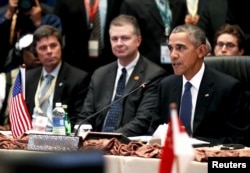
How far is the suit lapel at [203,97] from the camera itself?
4867 millimetres

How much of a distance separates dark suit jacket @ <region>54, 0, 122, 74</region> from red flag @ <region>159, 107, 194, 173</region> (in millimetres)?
4903

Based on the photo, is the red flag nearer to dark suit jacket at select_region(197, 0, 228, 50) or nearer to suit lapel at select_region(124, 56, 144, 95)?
suit lapel at select_region(124, 56, 144, 95)

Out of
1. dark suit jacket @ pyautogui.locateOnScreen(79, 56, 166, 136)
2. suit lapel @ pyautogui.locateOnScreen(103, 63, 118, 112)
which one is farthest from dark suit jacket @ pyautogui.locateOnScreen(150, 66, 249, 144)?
suit lapel @ pyautogui.locateOnScreen(103, 63, 118, 112)

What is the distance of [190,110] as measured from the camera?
4.91 metres

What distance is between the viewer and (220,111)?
15.9ft

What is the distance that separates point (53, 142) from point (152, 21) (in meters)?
2.95

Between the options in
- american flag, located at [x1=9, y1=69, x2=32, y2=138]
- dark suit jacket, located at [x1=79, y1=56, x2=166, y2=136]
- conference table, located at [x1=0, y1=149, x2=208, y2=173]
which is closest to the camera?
conference table, located at [x1=0, y1=149, x2=208, y2=173]

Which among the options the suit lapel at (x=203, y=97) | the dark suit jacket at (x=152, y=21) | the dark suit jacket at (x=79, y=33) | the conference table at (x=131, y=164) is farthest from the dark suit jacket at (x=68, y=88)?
the conference table at (x=131, y=164)

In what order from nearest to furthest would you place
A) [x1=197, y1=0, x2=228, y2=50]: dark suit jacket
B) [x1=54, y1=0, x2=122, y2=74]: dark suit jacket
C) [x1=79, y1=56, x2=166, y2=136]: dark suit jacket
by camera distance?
[x1=79, y1=56, x2=166, y2=136]: dark suit jacket < [x1=197, y1=0, x2=228, y2=50]: dark suit jacket < [x1=54, y1=0, x2=122, y2=74]: dark suit jacket

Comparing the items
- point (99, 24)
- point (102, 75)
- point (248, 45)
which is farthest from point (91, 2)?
point (248, 45)

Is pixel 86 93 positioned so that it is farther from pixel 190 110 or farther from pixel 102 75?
pixel 190 110

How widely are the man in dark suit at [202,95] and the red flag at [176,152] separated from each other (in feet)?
8.90

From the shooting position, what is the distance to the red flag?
5.93ft

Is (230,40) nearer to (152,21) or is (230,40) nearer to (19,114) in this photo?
(152,21)
